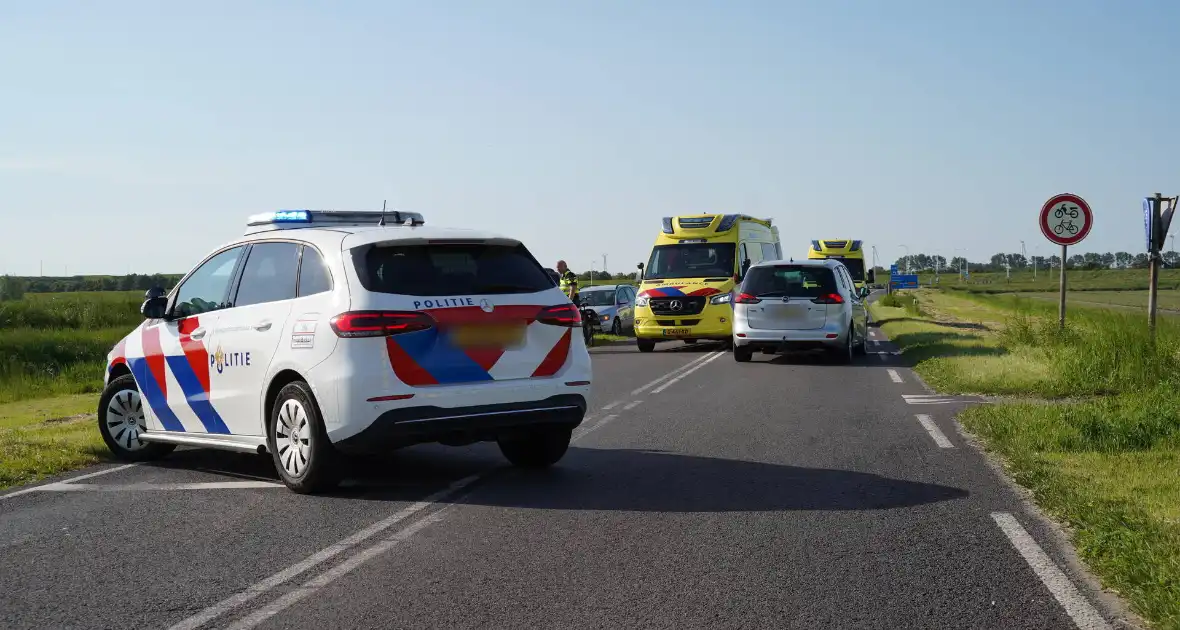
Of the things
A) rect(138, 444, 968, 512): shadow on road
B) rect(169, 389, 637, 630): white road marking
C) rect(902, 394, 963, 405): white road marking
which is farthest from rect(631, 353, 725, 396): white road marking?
rect(169, 389, 637, 630): white road marking

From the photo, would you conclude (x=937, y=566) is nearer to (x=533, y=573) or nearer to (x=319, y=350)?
(x=533, y=573)

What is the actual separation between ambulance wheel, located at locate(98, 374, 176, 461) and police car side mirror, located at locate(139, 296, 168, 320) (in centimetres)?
79

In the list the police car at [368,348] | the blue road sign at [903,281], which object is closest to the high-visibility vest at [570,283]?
the police car at [368,348]

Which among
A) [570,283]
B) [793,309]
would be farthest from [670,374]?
[570,283]

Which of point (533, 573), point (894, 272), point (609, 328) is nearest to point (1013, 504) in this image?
point (533, 573)

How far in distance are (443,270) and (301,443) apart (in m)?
1.46

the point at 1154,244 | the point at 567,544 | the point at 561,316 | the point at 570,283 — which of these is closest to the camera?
the point at 567,544

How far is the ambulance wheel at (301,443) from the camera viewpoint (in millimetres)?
7402

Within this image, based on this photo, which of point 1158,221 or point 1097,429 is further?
point 1158,221

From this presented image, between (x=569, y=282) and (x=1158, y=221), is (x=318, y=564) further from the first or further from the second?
(x=569, y=282)

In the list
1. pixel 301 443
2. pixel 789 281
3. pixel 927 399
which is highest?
pixel 789 281

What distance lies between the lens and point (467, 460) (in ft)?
30.0

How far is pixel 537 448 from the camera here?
865 cm

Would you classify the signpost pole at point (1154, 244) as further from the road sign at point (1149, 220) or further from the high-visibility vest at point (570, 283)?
the high-visibility vest at point (570, 283)
